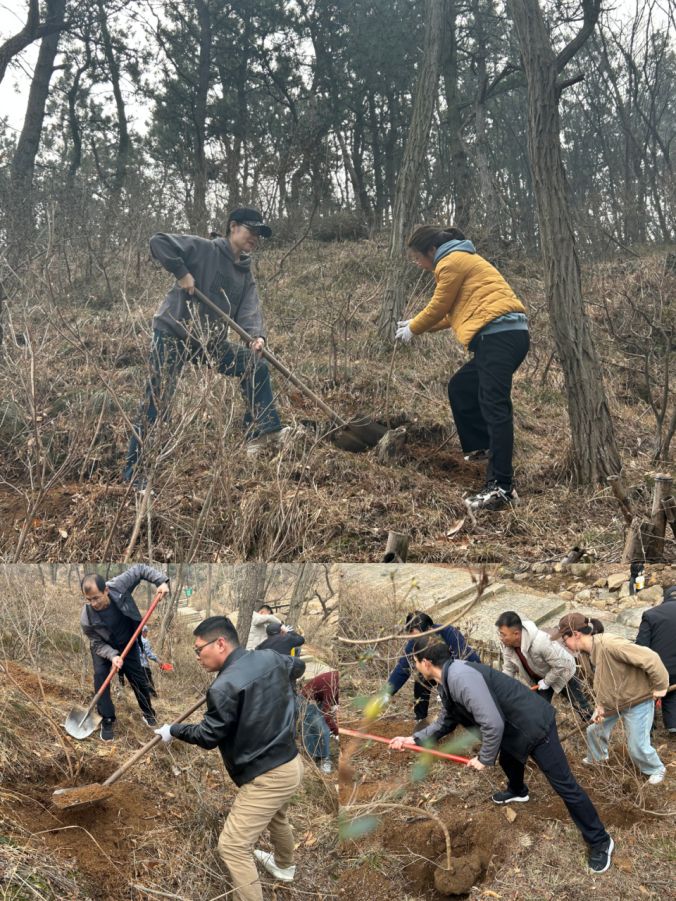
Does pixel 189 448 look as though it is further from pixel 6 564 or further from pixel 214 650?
pixel 214 650

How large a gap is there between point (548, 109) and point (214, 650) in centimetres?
447

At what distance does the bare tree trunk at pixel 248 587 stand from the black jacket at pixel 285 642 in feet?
0.75

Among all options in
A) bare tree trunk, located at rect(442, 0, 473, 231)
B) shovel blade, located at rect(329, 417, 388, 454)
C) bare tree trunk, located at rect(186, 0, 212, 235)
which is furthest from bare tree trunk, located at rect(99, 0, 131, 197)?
shovel blade, located at rect(329, 417, 388, 454)

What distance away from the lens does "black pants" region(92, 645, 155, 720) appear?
14.0 ft

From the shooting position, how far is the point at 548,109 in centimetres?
530

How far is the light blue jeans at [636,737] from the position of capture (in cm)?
388

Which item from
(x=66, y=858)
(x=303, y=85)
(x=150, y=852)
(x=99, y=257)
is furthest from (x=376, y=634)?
(x=303, y=85)

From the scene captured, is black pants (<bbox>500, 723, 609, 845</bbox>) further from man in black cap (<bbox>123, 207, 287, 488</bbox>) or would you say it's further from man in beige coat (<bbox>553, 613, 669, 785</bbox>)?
man in black cap (<bbox>123, 207, 287, 488</bbox>)

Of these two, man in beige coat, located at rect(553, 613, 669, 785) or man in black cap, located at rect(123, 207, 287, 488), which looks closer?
man in beige coat, located at rect(553, 613, 669, 785)

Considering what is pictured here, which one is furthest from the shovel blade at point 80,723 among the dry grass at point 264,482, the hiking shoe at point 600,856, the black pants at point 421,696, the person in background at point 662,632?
the person in background at point 662,632

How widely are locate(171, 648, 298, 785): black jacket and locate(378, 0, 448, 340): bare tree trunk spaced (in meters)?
4.82

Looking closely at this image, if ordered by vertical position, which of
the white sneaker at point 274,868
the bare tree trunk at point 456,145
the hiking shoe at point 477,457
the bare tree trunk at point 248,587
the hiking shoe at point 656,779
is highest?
the bare tree trunk at point 456,145

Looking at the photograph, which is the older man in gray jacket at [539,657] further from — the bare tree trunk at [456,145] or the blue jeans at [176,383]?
the bare tree trunk at [456,145]

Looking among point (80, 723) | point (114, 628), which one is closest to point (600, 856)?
point (80, 723)
